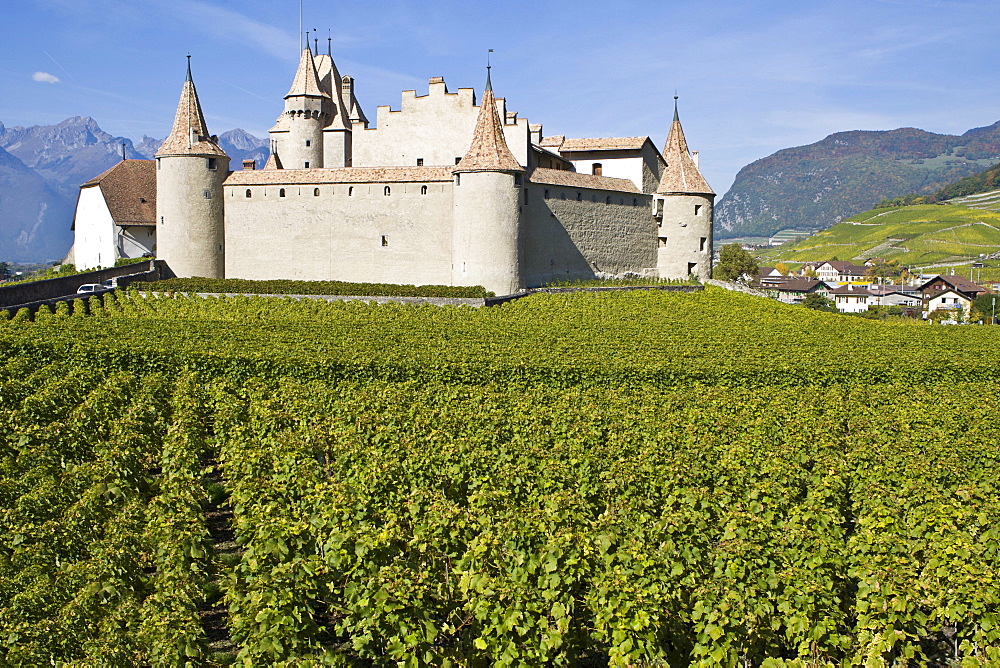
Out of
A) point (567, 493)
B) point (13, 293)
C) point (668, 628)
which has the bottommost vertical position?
point (668, 628)

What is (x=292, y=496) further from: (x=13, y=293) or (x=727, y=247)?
(x=727, y=247)

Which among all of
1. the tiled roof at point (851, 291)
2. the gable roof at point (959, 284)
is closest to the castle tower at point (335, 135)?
the tiled roof at point (851, 291)

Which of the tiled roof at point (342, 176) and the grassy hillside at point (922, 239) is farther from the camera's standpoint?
the grassy hillside at point (922, 239)

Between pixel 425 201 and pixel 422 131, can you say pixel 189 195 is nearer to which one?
pixel 425 201

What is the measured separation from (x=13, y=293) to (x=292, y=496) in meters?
28.6

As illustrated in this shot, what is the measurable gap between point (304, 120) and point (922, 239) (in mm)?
153020

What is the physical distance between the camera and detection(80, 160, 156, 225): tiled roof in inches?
1928

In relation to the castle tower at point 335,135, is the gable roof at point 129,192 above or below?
below

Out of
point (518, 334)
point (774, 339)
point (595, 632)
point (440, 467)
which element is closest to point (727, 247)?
point (774, 339)

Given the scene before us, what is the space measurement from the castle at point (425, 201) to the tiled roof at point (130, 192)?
4.81m

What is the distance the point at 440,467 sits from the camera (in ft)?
46.3

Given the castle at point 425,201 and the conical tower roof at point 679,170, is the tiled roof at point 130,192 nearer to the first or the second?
the castle at point 425,201

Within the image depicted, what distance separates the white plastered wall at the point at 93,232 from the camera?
49.3m

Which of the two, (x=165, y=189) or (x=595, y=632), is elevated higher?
(x=165, y=189)
